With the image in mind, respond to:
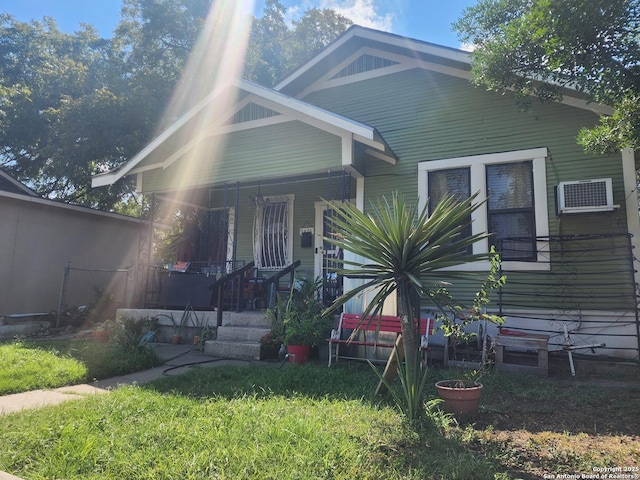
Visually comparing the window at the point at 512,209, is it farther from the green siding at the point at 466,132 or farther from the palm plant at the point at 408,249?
the palm plant at the point at 408,249

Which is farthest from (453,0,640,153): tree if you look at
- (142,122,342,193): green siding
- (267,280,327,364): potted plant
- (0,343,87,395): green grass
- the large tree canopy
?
the large tree canopy

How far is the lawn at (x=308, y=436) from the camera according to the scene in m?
2.63

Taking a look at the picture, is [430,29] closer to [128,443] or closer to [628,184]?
[628,184]

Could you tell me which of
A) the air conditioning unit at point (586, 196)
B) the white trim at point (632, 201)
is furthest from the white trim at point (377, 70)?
the white trim at point (632, 201)

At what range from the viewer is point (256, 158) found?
26.7 ft

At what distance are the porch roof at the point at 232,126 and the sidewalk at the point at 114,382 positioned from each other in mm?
4010

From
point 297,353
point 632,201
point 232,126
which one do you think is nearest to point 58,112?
point 232,126

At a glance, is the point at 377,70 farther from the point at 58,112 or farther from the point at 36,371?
the point at 58,112

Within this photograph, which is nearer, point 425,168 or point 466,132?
point 466,132

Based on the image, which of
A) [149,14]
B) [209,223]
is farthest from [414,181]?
[149,14]

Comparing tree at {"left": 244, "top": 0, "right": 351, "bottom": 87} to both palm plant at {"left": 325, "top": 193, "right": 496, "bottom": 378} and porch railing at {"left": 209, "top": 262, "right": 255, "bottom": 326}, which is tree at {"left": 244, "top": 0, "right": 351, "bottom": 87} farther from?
Answer: palm plant at {"left": 325, "top": 193, "right": 496, "bottom": 378}

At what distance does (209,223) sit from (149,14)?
46.5 feet

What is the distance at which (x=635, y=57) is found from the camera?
15.4 feet

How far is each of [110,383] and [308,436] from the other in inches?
122
